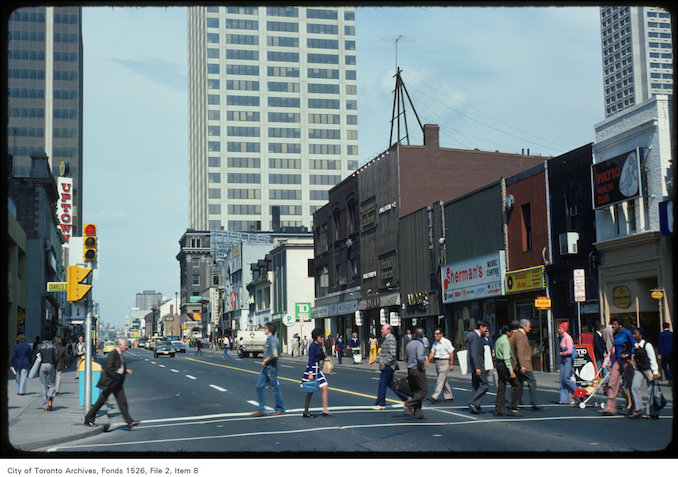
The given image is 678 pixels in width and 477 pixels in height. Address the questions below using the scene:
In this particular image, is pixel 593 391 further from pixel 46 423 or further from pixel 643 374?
pixel 46 423

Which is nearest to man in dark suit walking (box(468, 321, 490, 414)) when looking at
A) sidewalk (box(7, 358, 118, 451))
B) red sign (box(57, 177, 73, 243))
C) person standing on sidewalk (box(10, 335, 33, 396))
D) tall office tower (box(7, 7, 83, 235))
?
sidewalk (box(7, 358, 118, 451))

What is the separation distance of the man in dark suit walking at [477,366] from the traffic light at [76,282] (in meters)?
8.49

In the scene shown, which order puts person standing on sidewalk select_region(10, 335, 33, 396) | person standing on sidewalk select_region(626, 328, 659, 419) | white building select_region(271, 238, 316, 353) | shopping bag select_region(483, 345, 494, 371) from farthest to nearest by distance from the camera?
white building select_region(271, 238, 316, 353), person standing on sidewalk select_region(10, 335, 33, 396), shopping bag select_region(483, 345, 494, 371), person standing on sidewalk select_region(626, 328, 659, 419)

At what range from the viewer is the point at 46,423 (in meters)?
15.8

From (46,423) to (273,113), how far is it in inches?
5423

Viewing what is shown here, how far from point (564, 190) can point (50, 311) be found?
170 ft

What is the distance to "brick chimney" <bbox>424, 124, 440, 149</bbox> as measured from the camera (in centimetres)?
4941

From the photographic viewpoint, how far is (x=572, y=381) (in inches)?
702

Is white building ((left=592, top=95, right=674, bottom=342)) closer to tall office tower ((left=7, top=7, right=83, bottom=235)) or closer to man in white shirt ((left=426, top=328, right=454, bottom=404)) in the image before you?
man in white shirt ((left=426, top=328, right=454, bottom=404))

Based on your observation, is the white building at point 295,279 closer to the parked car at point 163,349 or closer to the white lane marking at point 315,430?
the parked car at point 163,349

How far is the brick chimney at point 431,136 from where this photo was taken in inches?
1945

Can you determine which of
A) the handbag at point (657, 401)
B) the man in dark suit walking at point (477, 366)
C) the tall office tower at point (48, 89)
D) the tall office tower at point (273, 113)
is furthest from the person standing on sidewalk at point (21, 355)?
the tall office tower at point (48, 89)

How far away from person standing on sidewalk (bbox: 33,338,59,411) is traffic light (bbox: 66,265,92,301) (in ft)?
16.6

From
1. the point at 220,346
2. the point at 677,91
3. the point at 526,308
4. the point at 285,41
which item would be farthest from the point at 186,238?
the point at 677,91
